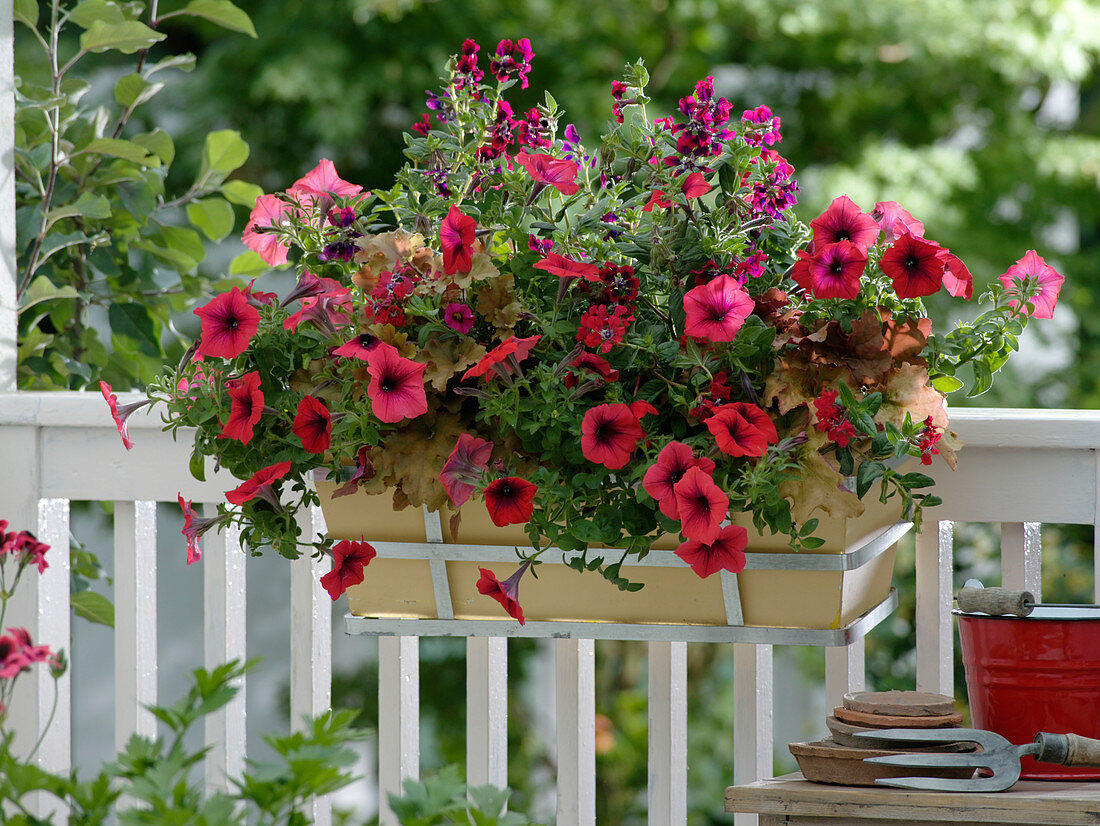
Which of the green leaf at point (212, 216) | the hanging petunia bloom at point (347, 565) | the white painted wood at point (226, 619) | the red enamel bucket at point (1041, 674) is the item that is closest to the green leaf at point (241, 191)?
the green leaf at point (212, 216)

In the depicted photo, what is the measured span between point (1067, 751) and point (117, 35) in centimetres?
132

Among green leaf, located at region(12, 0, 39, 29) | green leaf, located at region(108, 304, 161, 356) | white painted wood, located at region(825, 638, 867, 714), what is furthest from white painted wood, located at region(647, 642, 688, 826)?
green leaf, located at region(12, 0, 39, 29)

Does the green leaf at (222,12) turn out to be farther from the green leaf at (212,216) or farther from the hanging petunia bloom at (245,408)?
the hanging petunia bloom at (245,408)

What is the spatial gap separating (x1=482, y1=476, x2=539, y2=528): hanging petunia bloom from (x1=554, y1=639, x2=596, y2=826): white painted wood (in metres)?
0.38

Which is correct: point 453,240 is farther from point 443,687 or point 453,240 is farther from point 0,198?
point 443,687

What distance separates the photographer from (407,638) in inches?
49.3

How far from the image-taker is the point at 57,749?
130 cm

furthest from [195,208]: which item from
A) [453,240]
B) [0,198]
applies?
→ [453,240]

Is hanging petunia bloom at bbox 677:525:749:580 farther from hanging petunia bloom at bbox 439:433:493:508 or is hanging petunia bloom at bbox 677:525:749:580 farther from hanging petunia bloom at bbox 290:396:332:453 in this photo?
hanging petunia bloom at bbox 290:396:332:453

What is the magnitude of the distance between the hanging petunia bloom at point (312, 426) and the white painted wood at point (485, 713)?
39 centimetres

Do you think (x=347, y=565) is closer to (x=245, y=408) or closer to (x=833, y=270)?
(x=245, y=408)

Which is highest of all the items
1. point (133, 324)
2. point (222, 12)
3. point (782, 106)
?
point (782, 106)

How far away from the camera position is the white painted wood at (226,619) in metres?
1.27

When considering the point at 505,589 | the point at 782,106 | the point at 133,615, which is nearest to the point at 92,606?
the point at 133,615
